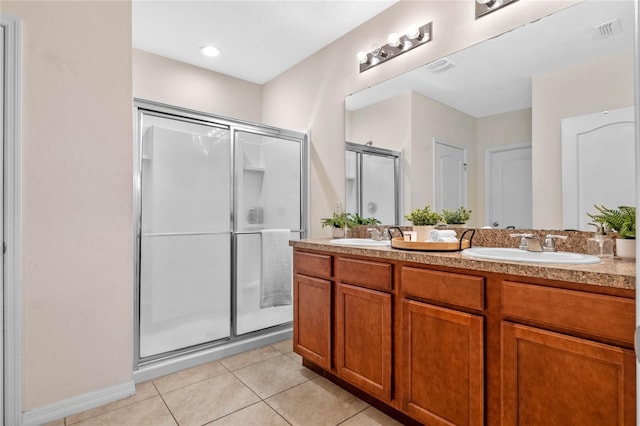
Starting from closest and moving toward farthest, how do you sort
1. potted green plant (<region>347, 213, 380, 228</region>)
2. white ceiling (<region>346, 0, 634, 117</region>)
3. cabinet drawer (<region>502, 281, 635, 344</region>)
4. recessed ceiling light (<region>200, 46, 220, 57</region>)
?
cabinet drawer (<region>502, 281, 635, 344</region>), white ceiling (<region>346, 0, 634, 117</region>), potted green plant (<region>347, 213, 380, 228</region>), recessed ceiling light (<region>200, 46, 220, 57</region>)

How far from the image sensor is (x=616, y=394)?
105cm

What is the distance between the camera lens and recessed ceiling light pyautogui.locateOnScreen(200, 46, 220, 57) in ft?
10.2

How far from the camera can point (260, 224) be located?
9.73 feet

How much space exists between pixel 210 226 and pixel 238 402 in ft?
4.19

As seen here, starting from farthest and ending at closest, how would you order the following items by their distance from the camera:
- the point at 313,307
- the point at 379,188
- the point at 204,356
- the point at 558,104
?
1. the point at 379,188
2. the point at 204,356
3. the point at 313,307
4. the point at 558,104

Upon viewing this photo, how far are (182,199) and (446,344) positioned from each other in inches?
79.2

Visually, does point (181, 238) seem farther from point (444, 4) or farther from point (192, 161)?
point (444, 4)

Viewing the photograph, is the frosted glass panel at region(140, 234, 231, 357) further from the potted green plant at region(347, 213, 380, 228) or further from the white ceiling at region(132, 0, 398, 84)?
the white ceiling at region(132, 0, 398, 84)

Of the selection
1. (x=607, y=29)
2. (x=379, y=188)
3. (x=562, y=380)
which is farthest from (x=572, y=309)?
(x=379, y=188)

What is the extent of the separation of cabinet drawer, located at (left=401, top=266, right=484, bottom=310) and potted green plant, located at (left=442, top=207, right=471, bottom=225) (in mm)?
716

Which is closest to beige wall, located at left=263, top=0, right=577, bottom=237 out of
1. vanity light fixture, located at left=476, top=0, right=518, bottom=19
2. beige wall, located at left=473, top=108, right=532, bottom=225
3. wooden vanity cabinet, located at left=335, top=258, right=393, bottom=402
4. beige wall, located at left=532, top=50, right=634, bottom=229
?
vanity light fixture, located at left=476, top=0, right=518, bottom=19

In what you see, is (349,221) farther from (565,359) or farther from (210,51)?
(210,51)

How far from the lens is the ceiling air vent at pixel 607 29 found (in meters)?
1.57

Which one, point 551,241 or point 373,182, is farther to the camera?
point 373,182
